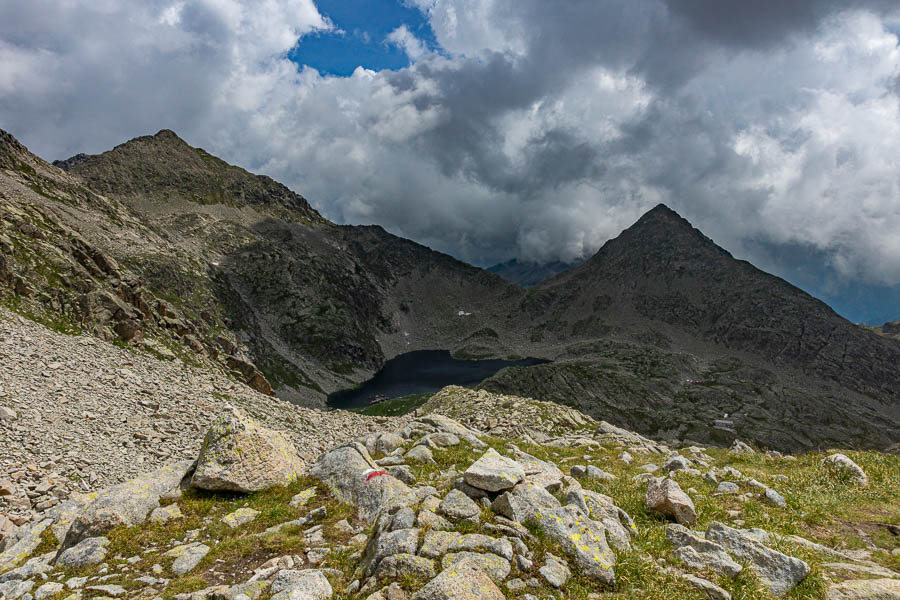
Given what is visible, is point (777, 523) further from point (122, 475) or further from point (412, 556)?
point (122, 475)

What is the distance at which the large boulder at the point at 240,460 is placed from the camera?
1345cm

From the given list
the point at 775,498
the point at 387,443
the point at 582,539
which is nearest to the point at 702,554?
the point at 582,539

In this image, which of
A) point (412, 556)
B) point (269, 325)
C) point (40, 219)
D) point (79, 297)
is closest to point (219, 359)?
point (79, 297)

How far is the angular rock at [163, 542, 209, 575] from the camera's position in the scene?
31.1ft

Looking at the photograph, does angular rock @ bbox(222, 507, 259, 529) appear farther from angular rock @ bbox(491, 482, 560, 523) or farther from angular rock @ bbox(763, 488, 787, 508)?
angular rock @ bbox(763, 488, 787, 508)

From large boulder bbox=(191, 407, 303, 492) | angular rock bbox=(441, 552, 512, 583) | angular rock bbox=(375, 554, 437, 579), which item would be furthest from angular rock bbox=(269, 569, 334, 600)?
large boulder bbox=(191, 407, 303, 492)

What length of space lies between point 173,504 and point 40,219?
2814 inches

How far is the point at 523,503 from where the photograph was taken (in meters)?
9.67

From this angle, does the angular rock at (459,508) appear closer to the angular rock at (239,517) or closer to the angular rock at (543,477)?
the angular rock at (543,477)

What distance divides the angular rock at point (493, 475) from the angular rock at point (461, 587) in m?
3.46

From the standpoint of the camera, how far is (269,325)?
188 m

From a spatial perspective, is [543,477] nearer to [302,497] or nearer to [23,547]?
[302,497]

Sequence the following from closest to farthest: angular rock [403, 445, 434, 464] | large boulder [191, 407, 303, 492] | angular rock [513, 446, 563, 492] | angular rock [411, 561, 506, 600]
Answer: angular rock [411, 561, 506, 600] < angular rock [513, 446, 563, 492] < large boulder [191, 407, 303, 492] < angular rock [403, 445, 434, 464]

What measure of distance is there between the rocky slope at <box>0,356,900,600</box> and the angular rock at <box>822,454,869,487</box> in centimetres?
7
